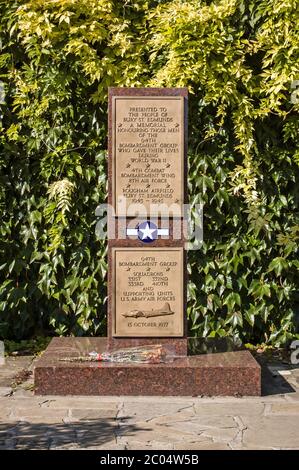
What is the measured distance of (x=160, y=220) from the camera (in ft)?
18.1

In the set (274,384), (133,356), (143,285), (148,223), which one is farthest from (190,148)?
(274,384)

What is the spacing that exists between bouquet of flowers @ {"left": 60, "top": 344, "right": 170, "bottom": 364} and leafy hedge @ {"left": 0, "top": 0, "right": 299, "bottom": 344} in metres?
1.27

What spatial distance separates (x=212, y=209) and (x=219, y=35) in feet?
4.94

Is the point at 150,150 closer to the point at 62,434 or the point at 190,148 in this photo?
the point at 190,148

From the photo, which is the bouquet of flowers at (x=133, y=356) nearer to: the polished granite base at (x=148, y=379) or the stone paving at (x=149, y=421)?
the polished granite base at (x=148, y=379)

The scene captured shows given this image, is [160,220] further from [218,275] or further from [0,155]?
[0,155]

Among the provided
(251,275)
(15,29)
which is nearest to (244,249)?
(251,275)

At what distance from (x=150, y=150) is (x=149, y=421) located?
6.51ft

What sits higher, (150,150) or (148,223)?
(150,150)

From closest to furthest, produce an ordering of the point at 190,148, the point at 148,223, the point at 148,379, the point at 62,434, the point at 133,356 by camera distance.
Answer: the point at 62,434 → the point at 148,379 → the point at 133,356 → the point at 148,223 → the point at 190,148

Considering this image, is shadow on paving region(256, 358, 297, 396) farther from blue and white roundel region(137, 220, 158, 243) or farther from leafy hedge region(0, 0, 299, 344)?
blue and white roundel region(137, 220, 158, 243)

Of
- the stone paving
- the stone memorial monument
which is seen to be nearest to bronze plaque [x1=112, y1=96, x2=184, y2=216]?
the stone memorial monument

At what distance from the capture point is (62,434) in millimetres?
4336

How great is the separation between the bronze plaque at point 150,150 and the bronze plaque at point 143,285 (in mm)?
325
